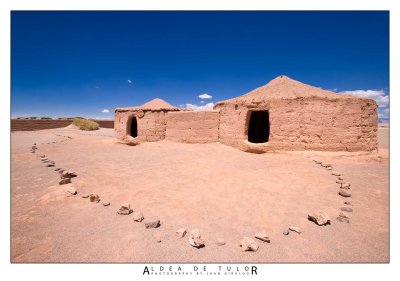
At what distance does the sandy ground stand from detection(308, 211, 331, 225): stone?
0.12 m

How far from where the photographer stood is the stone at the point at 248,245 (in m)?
3.26

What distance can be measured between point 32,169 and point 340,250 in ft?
31.8

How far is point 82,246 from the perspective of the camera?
11.2 feet

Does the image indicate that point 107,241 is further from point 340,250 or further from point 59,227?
point 340,250

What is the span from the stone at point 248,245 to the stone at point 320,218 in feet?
5.06

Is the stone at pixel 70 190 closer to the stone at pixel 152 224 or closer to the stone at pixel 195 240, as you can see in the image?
the stone at pixel 152 224

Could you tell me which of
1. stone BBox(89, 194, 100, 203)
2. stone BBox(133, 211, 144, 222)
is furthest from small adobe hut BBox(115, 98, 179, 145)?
stone BBox(133, 211, 144, 222)

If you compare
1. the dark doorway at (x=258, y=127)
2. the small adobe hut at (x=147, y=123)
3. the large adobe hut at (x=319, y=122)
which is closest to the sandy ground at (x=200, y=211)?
the large adobe hut at (x=319, y=122)

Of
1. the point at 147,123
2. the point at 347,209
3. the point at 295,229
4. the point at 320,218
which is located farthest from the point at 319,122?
the point at 147,123

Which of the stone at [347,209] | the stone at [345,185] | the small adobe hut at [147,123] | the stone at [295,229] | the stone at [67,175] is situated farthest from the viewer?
the small adobe hut at [147,123]

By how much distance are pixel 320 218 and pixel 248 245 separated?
68.5 inches

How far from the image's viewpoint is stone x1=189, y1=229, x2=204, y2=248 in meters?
3.36
